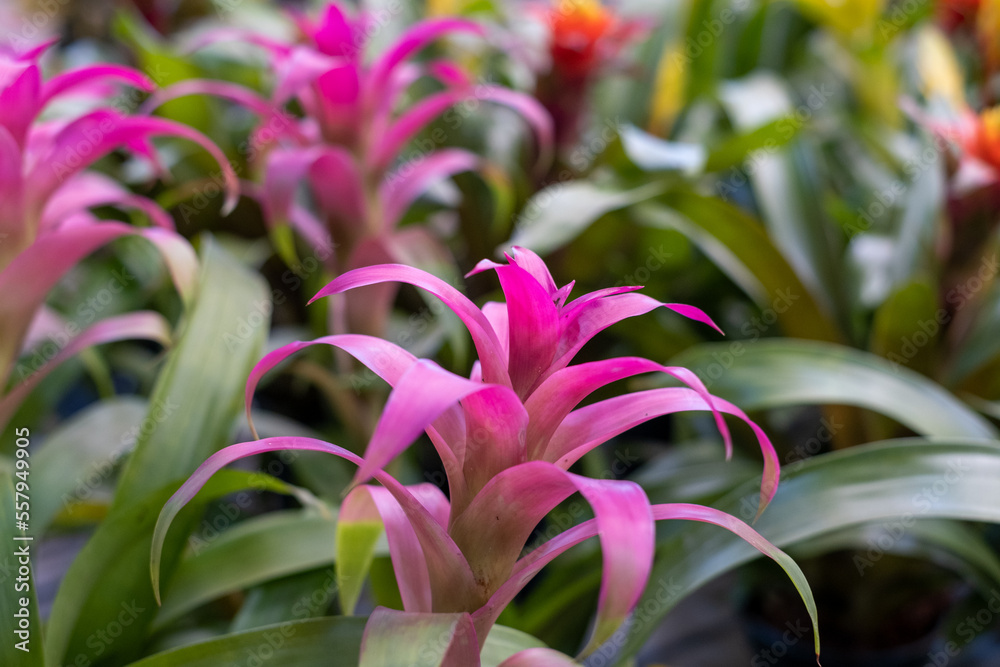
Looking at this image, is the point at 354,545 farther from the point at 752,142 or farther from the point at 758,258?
the point at 752,142

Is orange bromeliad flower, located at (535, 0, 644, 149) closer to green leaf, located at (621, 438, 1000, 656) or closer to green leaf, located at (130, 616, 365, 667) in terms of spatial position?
green leaf, located at (621, 438, 1000, 656)

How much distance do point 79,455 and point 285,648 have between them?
1.44ft

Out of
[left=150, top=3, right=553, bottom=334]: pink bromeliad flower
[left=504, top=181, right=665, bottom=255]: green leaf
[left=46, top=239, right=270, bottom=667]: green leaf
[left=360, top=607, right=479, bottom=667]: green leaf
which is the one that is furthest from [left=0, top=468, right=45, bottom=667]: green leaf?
[left=504, top=181, right=665, bottom=255]: green leaf

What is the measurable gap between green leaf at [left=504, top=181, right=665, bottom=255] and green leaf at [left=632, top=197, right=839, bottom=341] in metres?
0.07

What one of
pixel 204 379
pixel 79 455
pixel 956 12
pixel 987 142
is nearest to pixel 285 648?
pixel 204 379

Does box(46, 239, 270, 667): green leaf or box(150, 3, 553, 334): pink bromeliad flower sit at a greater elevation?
box(150, 3, 553, 334): pink bromeliad flower

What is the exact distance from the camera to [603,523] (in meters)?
0.37

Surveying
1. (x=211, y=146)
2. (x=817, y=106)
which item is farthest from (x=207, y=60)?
(x=817, y=106)

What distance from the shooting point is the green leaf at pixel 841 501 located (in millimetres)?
639

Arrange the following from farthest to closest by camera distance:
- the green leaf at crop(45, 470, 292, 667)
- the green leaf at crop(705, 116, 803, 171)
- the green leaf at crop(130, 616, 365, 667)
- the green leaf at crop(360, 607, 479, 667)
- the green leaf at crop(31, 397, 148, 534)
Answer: the green leaf at crop(705, 116, 803, 171), the green leaf at crop(31, 397, 148, 534), the green leaf at crop(45, 470, 292, 667), the green leaf at crop(130, 616, 365, 667), the green leaf at crop(360, 607, 479, 667)

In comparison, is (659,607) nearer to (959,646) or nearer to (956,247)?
(959,646)

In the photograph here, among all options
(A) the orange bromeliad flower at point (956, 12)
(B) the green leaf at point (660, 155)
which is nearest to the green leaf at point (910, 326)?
(B) the green leaf at point (660, 155)

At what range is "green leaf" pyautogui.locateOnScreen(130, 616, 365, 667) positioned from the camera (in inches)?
20.5

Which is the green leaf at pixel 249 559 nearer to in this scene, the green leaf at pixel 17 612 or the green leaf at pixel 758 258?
the green leaf at pixel 17 612
